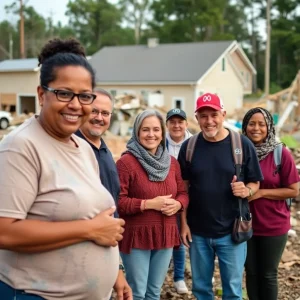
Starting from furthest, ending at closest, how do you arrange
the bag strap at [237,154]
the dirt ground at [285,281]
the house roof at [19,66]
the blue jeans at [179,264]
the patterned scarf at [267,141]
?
the house roof at [19,66] → the blue jeans at [179,264] → the dirt ground at [285,281] → the patterned scarf at [267,141] → the bag strap at [237,154]

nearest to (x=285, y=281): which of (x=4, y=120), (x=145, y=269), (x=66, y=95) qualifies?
(x=145, y=269)

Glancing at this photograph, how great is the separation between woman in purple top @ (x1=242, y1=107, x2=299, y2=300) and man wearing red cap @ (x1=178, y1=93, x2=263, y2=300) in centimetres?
20

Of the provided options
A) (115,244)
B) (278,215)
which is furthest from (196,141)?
(115,244)

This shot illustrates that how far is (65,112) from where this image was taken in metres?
2.07

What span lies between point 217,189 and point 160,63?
100 ft

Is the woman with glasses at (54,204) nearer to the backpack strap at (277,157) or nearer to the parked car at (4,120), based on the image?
the backpack strap at (277,157)

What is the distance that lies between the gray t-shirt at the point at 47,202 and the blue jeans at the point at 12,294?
24 mm

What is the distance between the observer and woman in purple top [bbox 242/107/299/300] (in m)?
3.75

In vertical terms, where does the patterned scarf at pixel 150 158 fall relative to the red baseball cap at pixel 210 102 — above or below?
below

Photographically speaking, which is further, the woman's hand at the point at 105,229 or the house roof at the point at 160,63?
the house roof at the point at 160,63

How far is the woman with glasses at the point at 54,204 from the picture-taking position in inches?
73.7

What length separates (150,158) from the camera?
3.47 m

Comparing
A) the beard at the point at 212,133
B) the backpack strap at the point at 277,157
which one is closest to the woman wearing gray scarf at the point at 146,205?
the beard at the point at 212,133

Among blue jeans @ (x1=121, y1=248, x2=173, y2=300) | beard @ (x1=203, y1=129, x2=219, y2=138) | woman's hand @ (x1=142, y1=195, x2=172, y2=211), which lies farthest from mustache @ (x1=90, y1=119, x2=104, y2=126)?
blue jeans @ (x1=121, y1=248, x2=173, y2=300)
